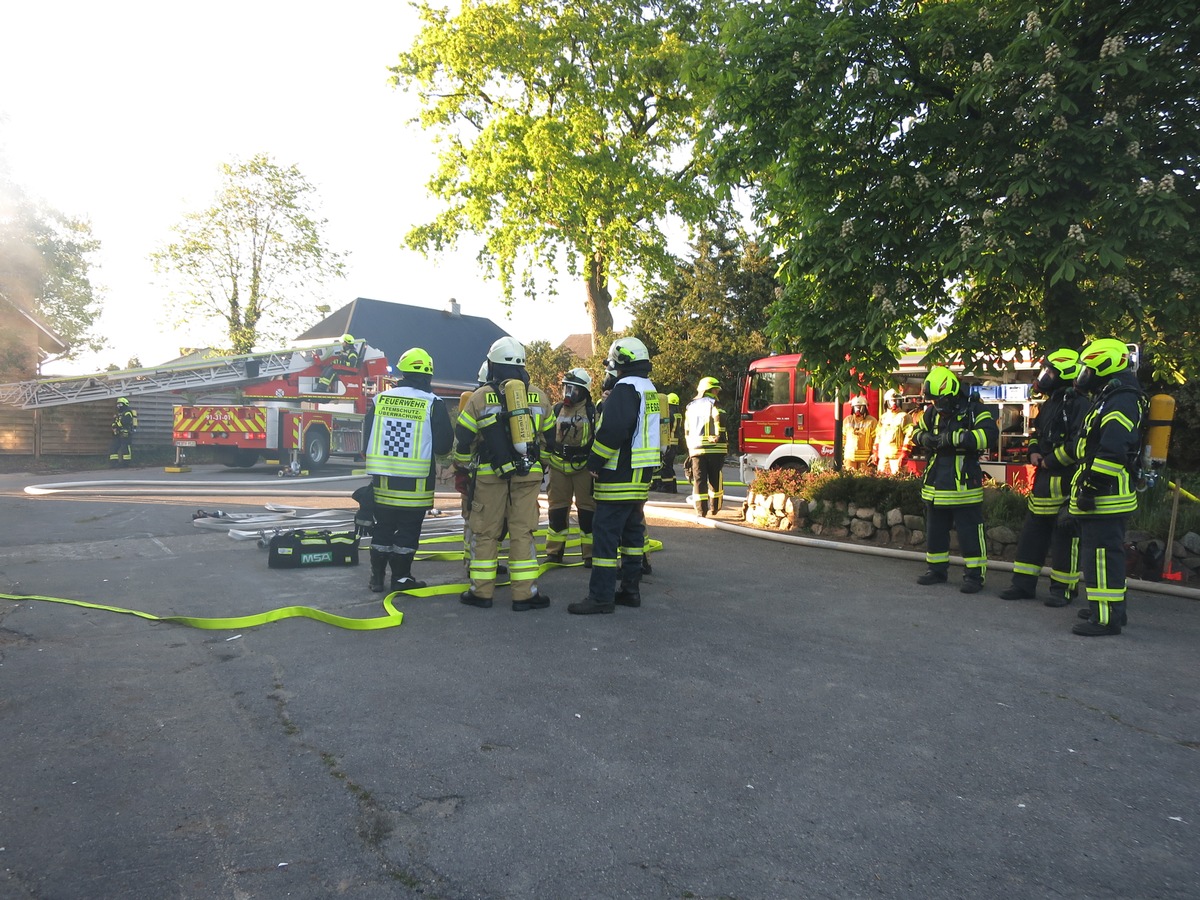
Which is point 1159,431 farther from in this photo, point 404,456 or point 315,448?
point 315,448

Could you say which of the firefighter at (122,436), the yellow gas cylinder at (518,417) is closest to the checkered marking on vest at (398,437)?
the yellow gas cylinder at (518,417)

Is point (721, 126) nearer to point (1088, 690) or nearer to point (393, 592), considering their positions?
point (393, 592)

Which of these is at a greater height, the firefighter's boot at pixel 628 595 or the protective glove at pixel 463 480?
the protective glove at pixel 463 480

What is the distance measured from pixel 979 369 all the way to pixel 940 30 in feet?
10.8

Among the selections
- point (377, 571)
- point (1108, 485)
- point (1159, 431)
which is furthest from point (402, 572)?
point (1159, 431)

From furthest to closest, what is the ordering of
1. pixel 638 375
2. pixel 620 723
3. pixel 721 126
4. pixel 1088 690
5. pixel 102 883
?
pixel 721 126 < pixel 638 375 < pixel 1088 690 < pixel 620 723 < pixel 102 883

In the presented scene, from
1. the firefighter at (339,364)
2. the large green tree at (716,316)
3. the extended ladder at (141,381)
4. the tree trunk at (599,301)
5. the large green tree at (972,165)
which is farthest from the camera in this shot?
the large green tree at (716,316)

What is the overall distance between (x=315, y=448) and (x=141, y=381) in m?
4.35

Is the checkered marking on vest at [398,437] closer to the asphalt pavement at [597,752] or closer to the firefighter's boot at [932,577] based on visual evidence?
the asphalt pavement at [597,752]

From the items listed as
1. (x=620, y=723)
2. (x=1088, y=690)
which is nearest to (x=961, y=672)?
(x=1088, y=690)

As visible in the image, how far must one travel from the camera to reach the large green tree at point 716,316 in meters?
27.8

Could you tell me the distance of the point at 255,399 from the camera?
66.2ft

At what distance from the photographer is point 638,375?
257 inches

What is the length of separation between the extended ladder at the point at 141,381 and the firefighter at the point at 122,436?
0.80m
